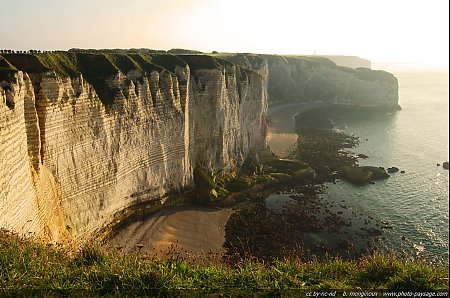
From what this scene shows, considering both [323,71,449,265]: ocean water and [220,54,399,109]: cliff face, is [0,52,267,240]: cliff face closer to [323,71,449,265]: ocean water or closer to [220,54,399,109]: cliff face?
[323,71,449,265]: ocean water

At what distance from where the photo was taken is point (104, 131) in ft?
82.5

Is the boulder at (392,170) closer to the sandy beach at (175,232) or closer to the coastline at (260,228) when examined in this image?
the coastline at (260,228)

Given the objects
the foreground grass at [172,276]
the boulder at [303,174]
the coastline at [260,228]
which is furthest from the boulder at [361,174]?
the foreground grass at [172,276]

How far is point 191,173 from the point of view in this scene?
1391 inches

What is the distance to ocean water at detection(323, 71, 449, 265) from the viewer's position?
95.9 ft

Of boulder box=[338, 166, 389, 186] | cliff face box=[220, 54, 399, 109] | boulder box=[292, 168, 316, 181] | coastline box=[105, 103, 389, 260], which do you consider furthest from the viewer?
cliff face box=[220, 54, 399, 109]

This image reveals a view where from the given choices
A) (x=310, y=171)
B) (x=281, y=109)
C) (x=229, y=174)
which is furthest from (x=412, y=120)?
(x=229, y=174)

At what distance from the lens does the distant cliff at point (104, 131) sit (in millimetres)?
17469

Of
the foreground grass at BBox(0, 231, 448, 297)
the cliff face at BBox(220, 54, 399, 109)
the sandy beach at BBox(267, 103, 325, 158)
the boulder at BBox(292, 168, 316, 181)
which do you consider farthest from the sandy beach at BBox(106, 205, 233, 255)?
the cliff face at BBox(220, 54, 399, 109)

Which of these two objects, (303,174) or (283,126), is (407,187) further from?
(283,126)

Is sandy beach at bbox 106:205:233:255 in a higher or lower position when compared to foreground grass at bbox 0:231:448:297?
lower

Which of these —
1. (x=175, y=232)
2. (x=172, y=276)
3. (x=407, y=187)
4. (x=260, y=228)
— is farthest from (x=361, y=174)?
(x=172, y=276)

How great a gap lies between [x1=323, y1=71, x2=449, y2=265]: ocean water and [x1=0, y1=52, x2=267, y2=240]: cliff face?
15539 millimetres

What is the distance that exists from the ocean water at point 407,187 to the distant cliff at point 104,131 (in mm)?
15804
